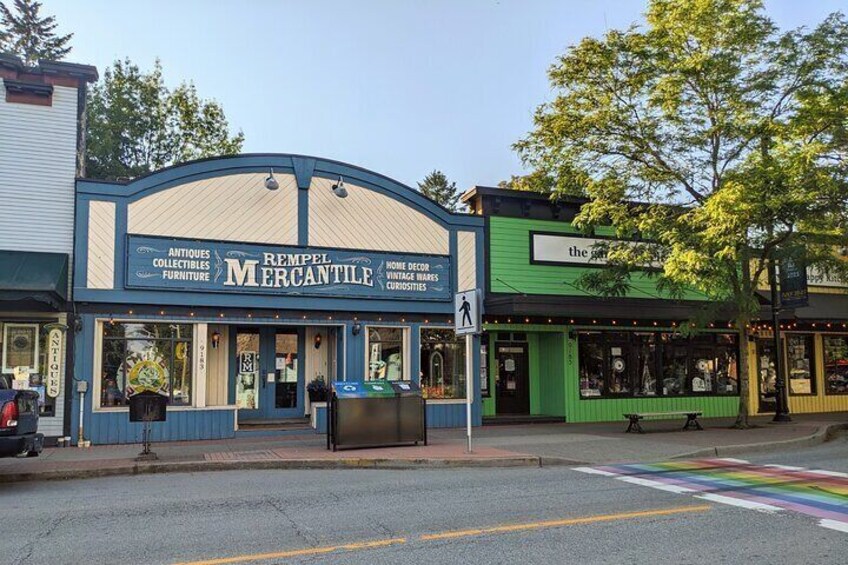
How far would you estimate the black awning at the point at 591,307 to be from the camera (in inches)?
686

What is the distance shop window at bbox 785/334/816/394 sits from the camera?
22391 millimetres

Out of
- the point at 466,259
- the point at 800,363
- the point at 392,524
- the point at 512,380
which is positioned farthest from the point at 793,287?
the point at 392,524

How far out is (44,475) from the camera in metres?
10.6

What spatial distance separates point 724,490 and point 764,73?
1082cm

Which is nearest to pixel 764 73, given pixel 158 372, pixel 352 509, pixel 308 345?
pixel 308 345

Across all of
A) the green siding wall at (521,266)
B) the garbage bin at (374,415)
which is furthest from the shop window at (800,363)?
the garbage bin at (374,415)

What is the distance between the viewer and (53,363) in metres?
14.0

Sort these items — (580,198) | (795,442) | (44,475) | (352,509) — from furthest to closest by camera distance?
1. (580,198)
2. (795,442)
3. (44,475)
4. (352,509)

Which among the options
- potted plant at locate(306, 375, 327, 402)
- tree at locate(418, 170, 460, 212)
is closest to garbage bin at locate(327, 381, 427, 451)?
potted plant at locate(306, 375, 327, 402)

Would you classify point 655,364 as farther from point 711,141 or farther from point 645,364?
point 711,141

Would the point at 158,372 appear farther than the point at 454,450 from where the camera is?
Yes

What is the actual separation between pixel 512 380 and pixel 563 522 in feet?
41.6

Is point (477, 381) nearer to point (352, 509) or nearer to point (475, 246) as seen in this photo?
point (475, 246)

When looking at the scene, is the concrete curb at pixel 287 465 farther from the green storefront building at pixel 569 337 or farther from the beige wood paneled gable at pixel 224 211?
the green storefront building at pixel 569 337
